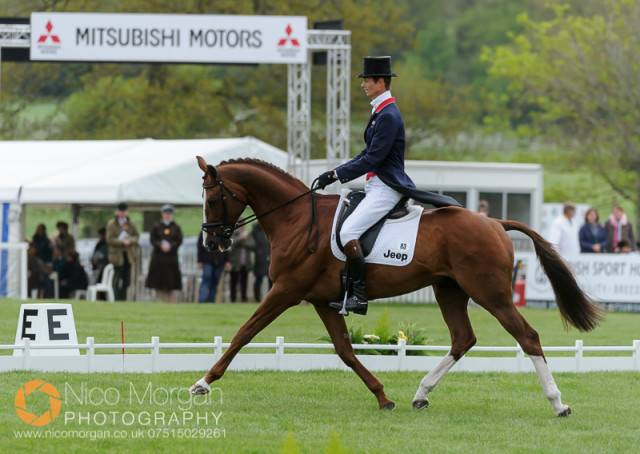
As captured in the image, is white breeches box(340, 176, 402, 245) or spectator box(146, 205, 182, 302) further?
spectator box(146, 205, 182, 302)

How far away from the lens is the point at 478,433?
7.25m

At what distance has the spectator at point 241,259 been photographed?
20828 mm

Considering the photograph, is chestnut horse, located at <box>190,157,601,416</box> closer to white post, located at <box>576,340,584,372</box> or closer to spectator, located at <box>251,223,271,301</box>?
white post, located at <box>576,340,584,372</box>

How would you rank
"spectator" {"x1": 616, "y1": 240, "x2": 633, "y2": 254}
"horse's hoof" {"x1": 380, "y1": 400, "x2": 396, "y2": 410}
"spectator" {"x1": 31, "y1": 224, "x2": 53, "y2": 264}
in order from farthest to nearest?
"spectator" {"x1": 616, "y1": 240, "x2": 633, "y2": 254}, "spectator" {"x1": 31, "y1": 224, "x2": 53, "y2": 264}, "horse's hoof" {"x1": 380, "y1": 400, "x2": 396, "y2": 410}

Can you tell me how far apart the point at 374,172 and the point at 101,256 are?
13.7 meters

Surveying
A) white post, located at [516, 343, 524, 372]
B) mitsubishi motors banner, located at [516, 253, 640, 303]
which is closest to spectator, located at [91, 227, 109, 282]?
mitsubishi motors banner, located at [516, 253, 640, 303]

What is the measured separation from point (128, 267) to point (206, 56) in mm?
4306

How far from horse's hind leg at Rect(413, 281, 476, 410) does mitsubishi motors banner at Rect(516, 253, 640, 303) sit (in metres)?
12.0

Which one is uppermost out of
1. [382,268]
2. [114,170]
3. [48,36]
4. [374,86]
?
[48,36]

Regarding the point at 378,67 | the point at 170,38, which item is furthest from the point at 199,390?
the point at 170,38

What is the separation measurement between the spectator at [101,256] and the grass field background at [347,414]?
8.75m

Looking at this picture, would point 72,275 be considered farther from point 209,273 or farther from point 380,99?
point 380,99

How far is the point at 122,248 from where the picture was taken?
20.0m

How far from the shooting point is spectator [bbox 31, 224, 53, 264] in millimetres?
21562
